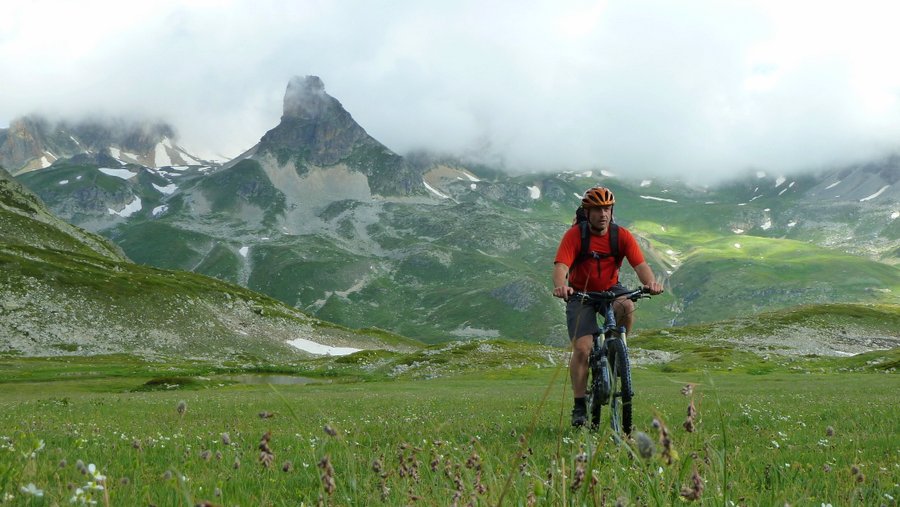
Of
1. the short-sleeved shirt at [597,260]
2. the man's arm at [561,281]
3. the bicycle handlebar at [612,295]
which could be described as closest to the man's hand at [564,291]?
the man's arm at [561,281]

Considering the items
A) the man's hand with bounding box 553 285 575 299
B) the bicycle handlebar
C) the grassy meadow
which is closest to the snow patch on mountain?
the grassy meadow

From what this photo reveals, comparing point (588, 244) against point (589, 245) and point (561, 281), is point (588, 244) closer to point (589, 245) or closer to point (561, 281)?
point (589, 245)

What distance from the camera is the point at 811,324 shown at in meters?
141

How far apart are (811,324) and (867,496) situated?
159m

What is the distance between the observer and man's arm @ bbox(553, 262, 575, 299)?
9828mm

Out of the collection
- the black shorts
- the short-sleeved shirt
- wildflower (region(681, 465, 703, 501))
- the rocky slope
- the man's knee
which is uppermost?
the short-sleeved shirt

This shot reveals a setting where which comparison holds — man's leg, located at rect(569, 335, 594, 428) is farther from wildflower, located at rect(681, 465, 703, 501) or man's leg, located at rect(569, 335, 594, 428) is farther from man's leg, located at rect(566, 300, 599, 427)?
wildflower, located at rect(681, 465, 703, 501)

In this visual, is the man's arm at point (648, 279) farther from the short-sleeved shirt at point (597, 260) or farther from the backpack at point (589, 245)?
the backpack at point (589, 245)

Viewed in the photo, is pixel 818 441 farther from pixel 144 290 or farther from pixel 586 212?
pixel 144 290

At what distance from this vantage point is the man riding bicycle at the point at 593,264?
10879mm

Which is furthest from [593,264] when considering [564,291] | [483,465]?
[483,465]

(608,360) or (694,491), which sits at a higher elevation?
(694,491)

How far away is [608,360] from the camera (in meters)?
10.6

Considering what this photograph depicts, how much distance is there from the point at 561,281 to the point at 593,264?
1.12 metres
